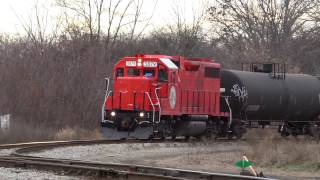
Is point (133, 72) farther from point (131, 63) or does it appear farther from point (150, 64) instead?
point (150, 64)

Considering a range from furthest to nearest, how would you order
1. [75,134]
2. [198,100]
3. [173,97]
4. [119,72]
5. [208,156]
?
1. [75,134]
2. [198,100]
3. [119,72]
4. [173,97]
5. [208,156]

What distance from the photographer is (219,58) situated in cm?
5991

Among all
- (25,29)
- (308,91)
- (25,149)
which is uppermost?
(25,29)

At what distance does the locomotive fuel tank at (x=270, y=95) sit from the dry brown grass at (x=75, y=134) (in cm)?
588

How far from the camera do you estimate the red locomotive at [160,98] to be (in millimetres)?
20906

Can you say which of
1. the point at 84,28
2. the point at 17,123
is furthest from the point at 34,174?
the point at 84,28

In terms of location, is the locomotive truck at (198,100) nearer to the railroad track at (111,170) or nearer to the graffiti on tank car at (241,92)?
the graffiti on tank car at (241,92)

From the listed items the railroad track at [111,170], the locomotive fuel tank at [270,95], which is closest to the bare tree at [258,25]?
the locomotive fuel tank at [270,95]

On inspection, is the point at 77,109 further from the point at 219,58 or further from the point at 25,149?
the point at 219,58

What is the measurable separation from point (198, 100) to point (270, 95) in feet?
11.9

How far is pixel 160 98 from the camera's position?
2119cm

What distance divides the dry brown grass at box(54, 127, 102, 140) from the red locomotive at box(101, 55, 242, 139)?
3.56 meters

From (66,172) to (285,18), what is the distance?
44.8 meters

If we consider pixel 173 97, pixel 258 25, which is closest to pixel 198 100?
pixel 173 97
